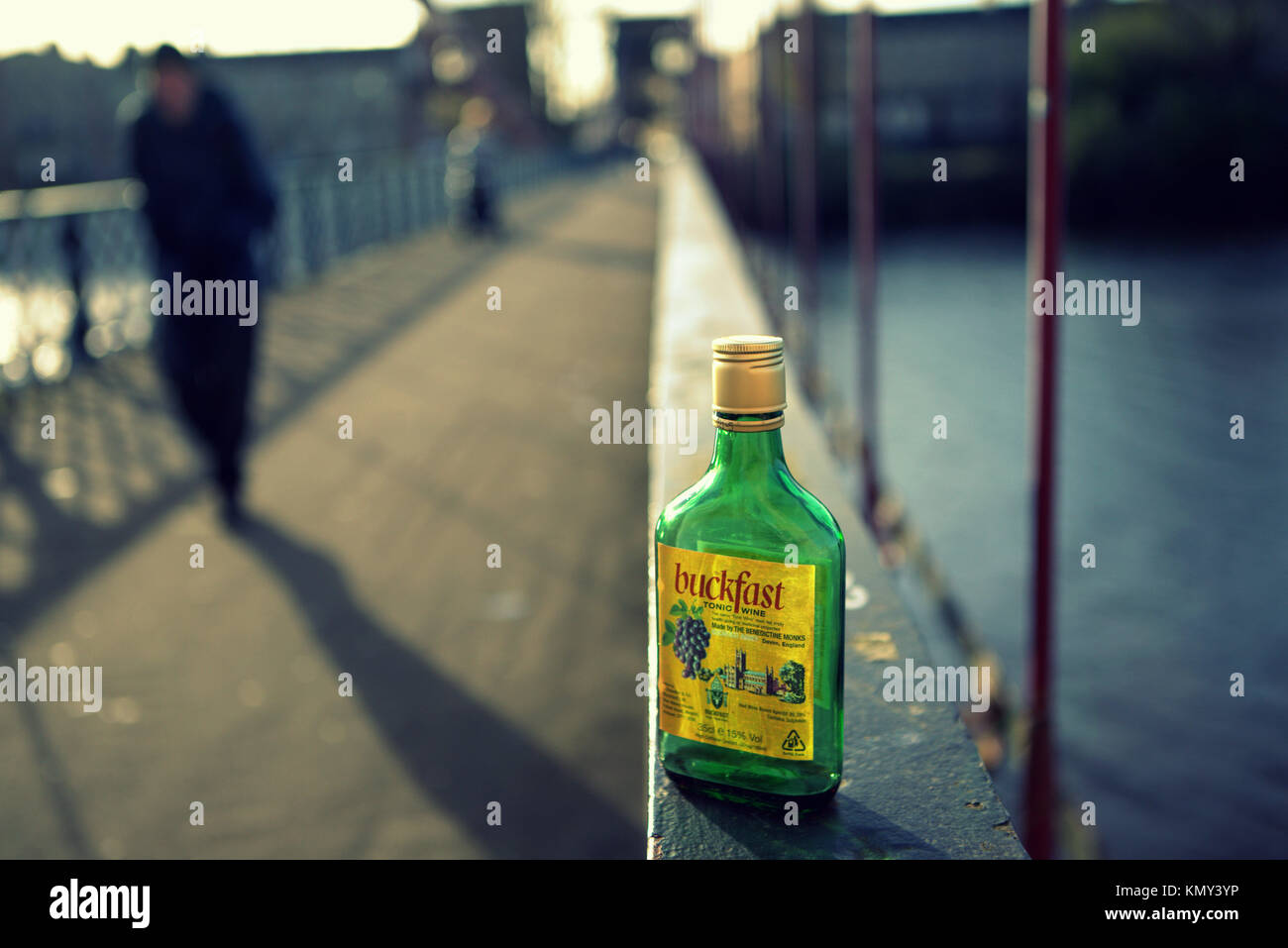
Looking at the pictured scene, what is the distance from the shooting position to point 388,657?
4.32 metres

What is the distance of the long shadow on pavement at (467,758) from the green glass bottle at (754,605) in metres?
1.77

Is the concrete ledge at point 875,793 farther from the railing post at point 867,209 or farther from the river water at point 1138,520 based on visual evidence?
the railing post at point 867,209

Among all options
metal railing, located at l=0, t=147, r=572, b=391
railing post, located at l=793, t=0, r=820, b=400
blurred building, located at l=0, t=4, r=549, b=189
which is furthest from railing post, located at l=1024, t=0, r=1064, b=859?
blurred building, located at l=0, t=4, r=549, b=189

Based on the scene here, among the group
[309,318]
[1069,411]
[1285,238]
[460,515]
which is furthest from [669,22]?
[460,515]

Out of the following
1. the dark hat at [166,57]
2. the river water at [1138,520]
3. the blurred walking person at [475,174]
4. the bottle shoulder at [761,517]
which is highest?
the blurred walking person at [475,174]

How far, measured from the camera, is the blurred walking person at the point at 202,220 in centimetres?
524

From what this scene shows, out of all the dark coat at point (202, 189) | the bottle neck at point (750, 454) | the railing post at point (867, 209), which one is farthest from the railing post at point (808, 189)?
the bottle neck at point (750, 454)

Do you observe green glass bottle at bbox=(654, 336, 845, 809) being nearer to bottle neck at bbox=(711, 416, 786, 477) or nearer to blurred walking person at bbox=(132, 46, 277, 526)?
bottle neck at bbox=(711, 416, 786, 477)

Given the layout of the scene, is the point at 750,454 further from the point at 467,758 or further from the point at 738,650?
the point at 467,758

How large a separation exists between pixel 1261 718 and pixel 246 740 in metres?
7.15

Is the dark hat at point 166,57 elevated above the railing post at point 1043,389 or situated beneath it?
elevated above

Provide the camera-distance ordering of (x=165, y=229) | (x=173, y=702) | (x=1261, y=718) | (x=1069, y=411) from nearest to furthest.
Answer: (x=173, y=702)
(x=165, y=229)
(x=1261, y=718)
(x=1069, y=411)

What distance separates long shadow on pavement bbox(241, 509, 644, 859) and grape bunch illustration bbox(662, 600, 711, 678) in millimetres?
1774

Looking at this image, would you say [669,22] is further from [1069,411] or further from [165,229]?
[165,229]
